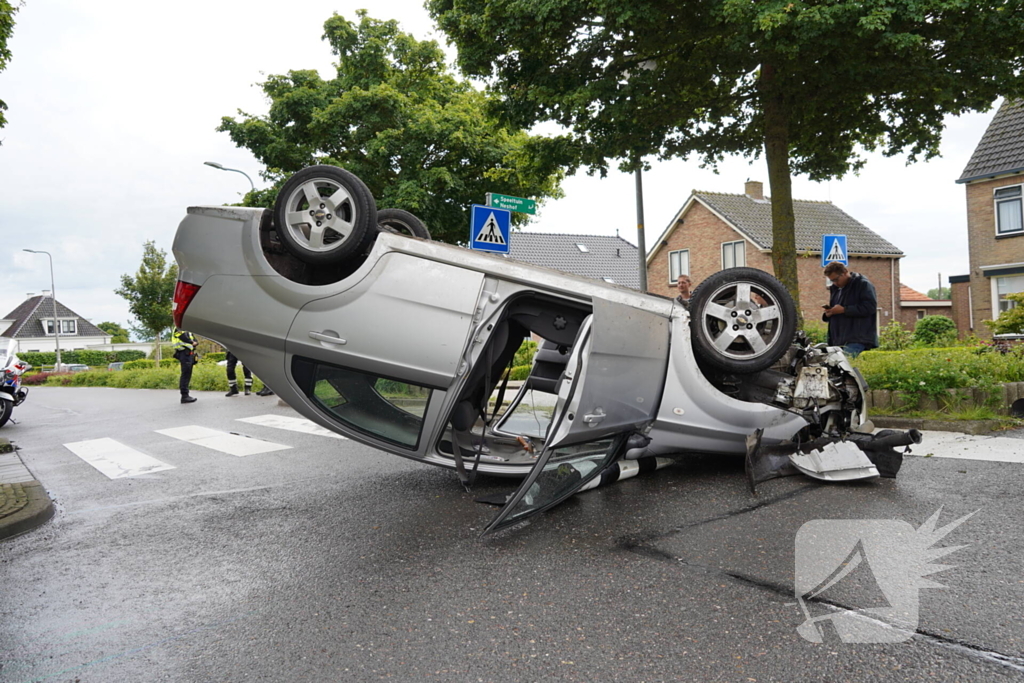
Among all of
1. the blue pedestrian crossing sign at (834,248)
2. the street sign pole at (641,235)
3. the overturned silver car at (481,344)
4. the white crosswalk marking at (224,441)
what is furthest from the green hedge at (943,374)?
the street sign pole at (641,235)

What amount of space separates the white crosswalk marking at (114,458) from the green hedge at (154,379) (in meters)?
7.26

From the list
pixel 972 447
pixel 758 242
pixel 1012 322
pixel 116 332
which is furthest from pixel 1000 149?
pixel 116 332

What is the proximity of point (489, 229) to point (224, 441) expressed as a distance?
4.52 m

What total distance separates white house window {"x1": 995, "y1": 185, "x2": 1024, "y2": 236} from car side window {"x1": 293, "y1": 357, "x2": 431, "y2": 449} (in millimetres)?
23429

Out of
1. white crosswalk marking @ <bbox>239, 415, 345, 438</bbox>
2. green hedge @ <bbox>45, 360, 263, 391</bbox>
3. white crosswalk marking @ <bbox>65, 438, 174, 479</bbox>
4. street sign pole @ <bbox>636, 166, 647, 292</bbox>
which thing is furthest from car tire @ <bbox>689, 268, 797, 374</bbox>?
green hedge @ <bbox>45, 360, 263, 391</bbox>

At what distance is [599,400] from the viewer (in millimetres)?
4312

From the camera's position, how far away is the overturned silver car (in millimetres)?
4406

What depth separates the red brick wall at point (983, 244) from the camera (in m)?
21.6

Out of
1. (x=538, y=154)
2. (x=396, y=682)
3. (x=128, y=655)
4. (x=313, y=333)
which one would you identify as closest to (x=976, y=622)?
(x=396, y=682)

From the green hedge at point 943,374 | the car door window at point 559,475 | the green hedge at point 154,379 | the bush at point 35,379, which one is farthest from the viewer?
the bush at point 35,379

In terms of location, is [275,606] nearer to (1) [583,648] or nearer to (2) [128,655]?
(2) [128,655]

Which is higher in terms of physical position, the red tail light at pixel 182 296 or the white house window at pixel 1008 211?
the white house window at pixel 1008 211

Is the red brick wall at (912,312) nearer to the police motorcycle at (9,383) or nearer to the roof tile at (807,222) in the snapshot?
the roof tile at (807,222)

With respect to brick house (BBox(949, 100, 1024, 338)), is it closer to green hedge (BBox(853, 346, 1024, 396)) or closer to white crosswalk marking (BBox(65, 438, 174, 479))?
green hedge (BBox(853, 346, 1024, 396))
